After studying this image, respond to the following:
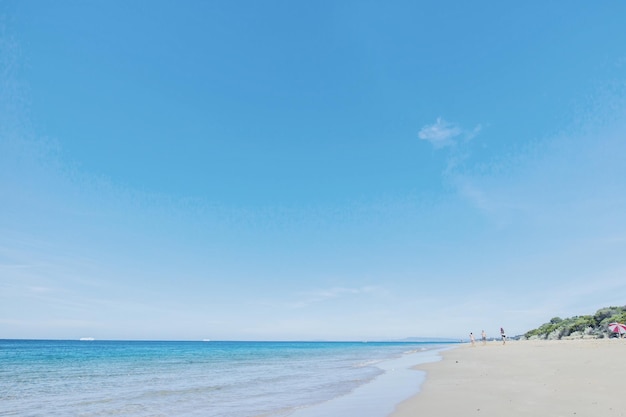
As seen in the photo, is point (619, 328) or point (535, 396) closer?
point (535, 396)

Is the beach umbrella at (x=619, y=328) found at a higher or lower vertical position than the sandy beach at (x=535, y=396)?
higher

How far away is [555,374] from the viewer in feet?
43.8

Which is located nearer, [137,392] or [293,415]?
[293,415]

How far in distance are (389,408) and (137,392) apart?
39.9 ft

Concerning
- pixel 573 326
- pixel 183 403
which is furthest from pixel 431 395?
pixel 573 326

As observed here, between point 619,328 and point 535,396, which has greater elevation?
point 619,328

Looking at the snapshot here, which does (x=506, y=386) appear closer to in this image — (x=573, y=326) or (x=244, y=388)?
(x=244, y=388)

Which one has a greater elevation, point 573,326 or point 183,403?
point 573,326

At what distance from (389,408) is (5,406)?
45.3 ft

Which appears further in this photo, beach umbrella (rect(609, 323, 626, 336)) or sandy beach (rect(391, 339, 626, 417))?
beach umbrella (rect(609, 323, 626, 336))

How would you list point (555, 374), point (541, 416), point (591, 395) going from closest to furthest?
point (541, 416) < point (591, 395) < point (555, 374)

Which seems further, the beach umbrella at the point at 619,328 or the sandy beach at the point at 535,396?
the beach umbrella at the point at 619,328

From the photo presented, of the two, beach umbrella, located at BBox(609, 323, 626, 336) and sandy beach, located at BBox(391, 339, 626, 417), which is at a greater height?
beach umbrella, located at BBox(609, 323, 626, 336)

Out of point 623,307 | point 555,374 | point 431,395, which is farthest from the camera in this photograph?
point 623,307
